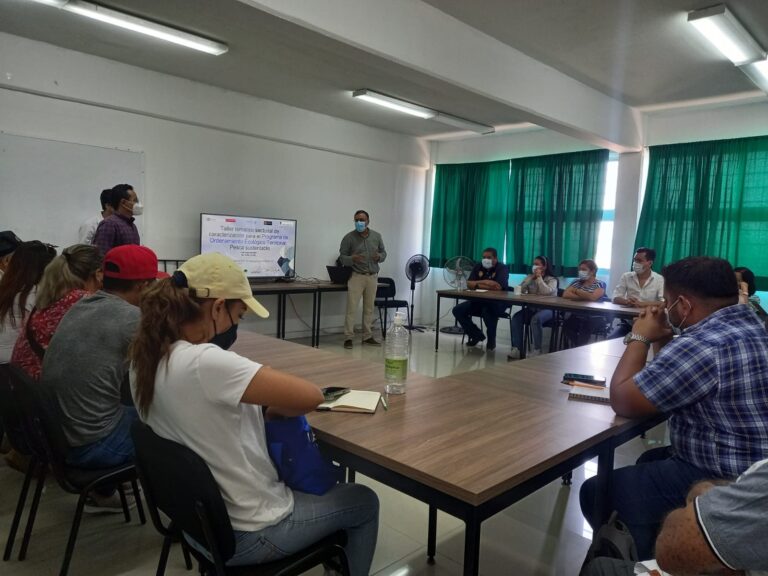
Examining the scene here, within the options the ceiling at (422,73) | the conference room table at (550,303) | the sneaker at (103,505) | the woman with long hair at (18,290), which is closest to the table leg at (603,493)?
the sneaker at (103,505)

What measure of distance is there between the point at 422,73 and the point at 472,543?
326cm

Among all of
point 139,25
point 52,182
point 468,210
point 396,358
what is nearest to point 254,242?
point 52,182

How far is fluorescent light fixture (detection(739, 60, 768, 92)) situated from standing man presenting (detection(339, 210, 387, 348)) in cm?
389

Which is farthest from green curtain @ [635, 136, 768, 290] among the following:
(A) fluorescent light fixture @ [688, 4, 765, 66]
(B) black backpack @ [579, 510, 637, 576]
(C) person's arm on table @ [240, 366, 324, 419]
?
(C) person's arm on table @ [240, 366, 324, 419]

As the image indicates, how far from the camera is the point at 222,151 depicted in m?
5.78

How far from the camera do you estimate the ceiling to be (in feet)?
11.5

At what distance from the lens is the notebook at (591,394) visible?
5.92ft

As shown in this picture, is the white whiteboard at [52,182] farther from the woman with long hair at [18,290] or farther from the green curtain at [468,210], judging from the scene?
the green curtain at [468,210]

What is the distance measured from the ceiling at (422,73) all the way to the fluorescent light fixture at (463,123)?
275 mm

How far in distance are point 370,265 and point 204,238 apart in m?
1.93

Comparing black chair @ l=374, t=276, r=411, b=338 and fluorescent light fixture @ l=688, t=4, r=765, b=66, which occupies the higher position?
fluorescent light fixture @ l=688, t=4, r=765, b=66

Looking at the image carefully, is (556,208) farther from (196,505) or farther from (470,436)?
(196,505)

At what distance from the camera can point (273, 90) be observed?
220 inches

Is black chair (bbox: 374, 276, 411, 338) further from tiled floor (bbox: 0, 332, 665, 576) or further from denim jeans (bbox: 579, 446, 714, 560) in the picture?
denim jeans (bbox: 579, 446, 714, 560)
